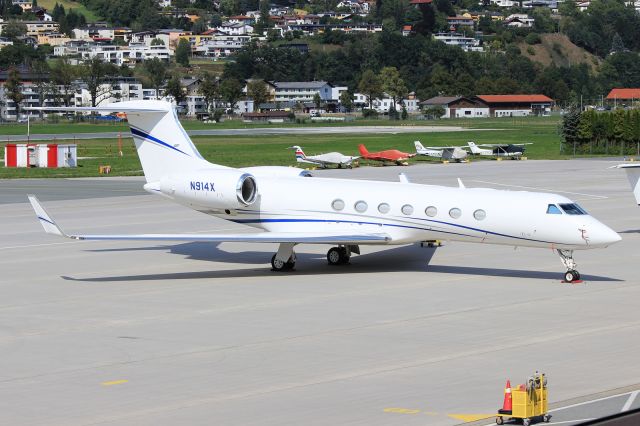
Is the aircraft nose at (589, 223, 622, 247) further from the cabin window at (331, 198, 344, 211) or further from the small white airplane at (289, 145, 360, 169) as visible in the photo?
the small white airplane at (289, 145, 360, 169)

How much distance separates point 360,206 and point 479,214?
339 centimetres

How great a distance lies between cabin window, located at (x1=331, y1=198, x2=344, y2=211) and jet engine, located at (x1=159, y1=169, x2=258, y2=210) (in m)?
2.25

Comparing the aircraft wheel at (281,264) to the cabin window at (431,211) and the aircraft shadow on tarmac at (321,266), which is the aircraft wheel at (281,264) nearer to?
the aircraft shadow on tarmac at (321,266)

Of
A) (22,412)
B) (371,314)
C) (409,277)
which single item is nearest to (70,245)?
(409,277)

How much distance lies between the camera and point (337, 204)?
32.5 m

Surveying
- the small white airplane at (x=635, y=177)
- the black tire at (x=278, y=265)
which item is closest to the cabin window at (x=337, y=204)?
the black tire at (x=278, y=265)

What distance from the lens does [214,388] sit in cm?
1930

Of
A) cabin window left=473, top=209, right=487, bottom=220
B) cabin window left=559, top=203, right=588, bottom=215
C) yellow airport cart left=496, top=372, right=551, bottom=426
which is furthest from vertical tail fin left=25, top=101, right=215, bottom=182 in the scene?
yellow airport cart left=496, top=372, right=551, bottom=426

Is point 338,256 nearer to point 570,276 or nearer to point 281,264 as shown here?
point 281,264

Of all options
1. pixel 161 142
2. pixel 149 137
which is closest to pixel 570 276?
pixel 161 142

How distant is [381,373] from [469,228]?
442 inches

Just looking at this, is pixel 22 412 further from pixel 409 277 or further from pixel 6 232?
pixel 6 232

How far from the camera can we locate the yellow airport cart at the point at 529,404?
16.7m

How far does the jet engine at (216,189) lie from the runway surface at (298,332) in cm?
189
